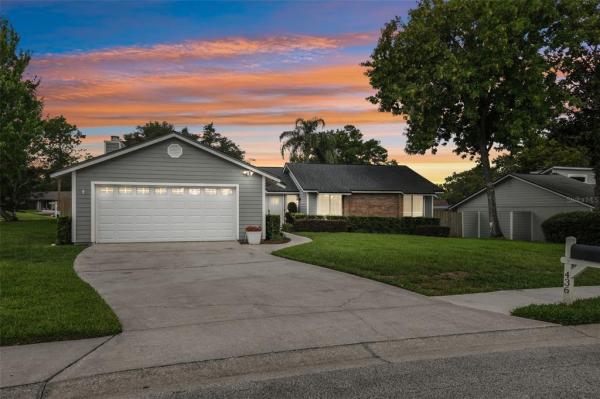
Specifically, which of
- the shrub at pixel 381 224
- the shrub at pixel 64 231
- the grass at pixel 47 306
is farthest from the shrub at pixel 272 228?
the shrub at pixel 381 224

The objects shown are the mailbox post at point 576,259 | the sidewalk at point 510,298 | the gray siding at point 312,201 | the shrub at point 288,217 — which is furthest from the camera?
the gray siding at point 312,201

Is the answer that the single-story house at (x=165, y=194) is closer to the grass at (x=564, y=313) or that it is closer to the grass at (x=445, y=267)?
the grass at (x=445, y=267)

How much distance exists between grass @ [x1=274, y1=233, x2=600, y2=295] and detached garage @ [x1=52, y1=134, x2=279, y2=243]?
4.87 metres

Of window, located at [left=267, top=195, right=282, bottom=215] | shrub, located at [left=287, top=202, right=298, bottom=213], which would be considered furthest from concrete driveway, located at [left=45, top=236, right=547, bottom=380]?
window, located at [left=267, top=195, right=282, bottom=215]

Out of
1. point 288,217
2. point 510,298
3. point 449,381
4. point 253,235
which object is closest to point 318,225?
point 288,217

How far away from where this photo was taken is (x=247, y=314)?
7.14 m

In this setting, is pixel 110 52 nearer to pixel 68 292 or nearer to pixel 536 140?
pixel 68 292

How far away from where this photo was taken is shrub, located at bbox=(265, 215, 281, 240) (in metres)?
20.7

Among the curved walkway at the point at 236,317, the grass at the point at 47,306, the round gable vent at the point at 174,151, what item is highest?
the round gable vent at the point at 174,151

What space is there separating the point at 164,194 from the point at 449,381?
16.8 m

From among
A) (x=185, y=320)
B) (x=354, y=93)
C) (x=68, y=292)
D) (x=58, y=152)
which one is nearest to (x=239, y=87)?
(x=354, y=93)

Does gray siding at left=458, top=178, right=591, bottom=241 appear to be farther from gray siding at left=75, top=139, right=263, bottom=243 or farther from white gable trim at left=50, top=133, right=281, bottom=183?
gray siding at left=75, top=139, right=263, bottom=243

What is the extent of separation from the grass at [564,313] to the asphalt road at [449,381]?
167 centimetres

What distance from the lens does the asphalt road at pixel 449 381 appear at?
4219 mm
